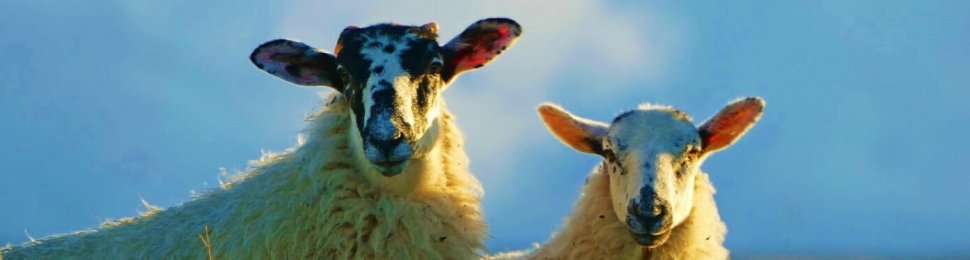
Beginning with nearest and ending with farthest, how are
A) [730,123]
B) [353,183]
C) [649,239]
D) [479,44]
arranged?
[353,183]
[649,239]
[479,44]
[730,123]

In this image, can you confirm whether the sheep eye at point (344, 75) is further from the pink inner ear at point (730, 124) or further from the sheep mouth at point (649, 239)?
the pink inner ear at point (730, 124)

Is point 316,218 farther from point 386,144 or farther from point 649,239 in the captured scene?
point 649,239

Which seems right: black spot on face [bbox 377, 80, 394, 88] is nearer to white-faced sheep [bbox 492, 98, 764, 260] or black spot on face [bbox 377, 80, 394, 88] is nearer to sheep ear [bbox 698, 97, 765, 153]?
white-faced sheep [bbox 492, 98, 764, 260]

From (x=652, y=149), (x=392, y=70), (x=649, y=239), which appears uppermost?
(x=392, y=70)

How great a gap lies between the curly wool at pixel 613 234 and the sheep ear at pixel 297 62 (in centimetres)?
159

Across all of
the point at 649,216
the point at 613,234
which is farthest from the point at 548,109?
the point at 649,216

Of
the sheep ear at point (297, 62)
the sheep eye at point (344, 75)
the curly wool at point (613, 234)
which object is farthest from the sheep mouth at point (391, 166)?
the curly wool at point (613, 234)

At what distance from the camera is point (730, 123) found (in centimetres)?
771

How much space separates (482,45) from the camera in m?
6.96

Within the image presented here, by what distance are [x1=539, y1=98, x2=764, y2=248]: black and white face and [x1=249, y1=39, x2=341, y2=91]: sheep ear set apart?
1777 mm

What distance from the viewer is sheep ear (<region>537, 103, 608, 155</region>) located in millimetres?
7686

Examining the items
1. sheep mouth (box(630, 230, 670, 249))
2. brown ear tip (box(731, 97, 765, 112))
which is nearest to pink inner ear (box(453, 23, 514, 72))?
sheep mouth (box(630, 230, 670, 249))

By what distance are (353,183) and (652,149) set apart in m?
1.82

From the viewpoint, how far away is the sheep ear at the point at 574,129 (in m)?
7.69
